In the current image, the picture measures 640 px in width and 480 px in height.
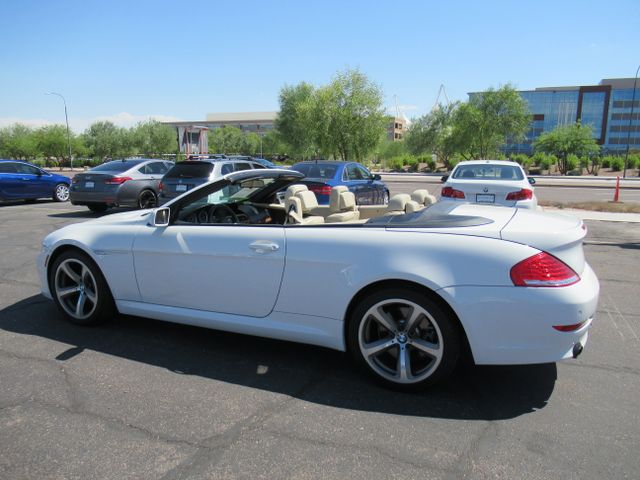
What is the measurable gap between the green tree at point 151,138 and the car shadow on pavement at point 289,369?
8643 cm

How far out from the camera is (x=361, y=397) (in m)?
3.11

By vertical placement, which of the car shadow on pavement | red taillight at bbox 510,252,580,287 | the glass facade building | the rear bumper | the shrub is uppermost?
the glass facade building

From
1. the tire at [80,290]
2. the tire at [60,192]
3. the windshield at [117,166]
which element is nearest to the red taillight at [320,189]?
the tire at [80,290]

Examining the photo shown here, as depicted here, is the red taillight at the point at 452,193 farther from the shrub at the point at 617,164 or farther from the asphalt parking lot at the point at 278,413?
the shrub at the point at 617,164

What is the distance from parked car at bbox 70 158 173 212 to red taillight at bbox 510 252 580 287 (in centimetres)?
1174

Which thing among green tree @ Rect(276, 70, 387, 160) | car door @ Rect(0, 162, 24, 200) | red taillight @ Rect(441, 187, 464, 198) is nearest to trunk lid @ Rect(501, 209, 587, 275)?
red taillight @ Rect(441, 187, 464, 198)

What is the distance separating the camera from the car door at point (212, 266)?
3.46m

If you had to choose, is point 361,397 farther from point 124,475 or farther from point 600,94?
point 600,94

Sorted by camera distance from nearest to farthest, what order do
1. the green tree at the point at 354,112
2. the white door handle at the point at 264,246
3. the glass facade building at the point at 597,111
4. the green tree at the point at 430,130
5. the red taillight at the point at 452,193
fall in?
1. the white door handle at the point at 264,246
2. the red taillight at the point at 452,193
3. the green tree at the point at 354,112
4. the green tree at the point at 430,130
5. the glass facade building at the point at 597,111

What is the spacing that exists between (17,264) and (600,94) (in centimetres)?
12630

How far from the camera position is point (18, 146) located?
253 feet

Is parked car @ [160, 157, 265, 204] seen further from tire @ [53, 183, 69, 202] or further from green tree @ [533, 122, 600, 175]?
green tree @ [533, 122, 600, 175]

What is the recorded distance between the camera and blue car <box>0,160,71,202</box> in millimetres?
15141

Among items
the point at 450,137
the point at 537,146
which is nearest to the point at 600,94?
the point at 537,146
